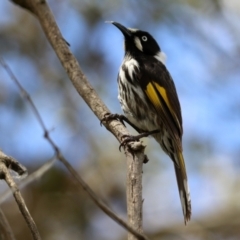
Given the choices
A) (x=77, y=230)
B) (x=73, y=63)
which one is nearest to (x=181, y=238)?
(x=77, y=230)

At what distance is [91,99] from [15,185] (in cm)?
111

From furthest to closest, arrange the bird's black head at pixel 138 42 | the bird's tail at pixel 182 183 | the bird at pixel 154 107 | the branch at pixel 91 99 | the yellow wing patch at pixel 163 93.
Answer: the bird's black head at pixel 138 42
the yellow wing patch at pixel 163 93
the bird at pixel 154 107
the bird's tail at pixel 182 183
the branch at pixel 91 99

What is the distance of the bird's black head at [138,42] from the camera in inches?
198

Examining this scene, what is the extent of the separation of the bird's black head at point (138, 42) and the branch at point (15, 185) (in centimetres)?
236

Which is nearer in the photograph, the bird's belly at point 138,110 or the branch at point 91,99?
the branch at point 91,99

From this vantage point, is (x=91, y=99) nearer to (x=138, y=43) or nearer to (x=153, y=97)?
(x=153, y=97)

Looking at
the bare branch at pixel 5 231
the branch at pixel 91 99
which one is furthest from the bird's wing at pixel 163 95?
the bare branch at pixel 5 231

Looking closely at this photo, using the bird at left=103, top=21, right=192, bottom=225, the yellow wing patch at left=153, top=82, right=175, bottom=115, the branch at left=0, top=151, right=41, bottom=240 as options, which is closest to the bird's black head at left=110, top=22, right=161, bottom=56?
the bird at left=103, top=21, right=192, bottom=225

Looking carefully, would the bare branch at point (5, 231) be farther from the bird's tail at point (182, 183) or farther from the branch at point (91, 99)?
the bird's tail at point (182, 183)

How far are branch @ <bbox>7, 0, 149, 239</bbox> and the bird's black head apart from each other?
3.39ft

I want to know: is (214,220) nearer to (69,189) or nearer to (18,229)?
(69,189)

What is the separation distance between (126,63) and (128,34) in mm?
397

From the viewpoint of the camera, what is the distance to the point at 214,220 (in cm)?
671

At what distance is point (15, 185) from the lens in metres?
2.49
